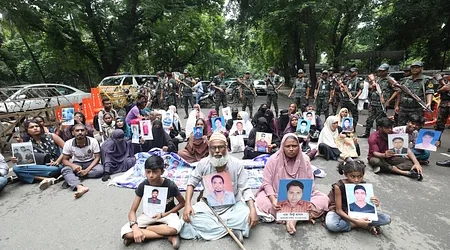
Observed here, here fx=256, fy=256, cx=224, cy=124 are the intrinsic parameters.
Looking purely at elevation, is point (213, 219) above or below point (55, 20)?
below

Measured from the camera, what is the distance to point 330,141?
515 centimetres

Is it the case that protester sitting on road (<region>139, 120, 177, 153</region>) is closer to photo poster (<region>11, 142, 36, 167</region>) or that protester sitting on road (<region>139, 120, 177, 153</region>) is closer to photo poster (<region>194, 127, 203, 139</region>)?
photo poster (<region>194, 127, 203, 139</region>)

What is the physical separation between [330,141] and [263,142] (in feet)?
4.53

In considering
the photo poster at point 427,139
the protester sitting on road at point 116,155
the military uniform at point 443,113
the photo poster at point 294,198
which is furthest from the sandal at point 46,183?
the military uniform at point 443,113

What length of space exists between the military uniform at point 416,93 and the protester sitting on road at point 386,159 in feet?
4.80

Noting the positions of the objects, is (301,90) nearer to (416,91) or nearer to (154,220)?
(416,91)

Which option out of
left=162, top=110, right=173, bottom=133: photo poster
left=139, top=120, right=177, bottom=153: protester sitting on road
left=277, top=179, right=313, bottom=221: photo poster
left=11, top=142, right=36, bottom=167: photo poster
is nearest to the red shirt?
left=277, top=179, right=313, bottom=221: photo poster

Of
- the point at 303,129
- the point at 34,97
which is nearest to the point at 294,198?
the point at 303,129

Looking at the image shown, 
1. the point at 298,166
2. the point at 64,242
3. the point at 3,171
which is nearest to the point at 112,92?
the point at 3,171

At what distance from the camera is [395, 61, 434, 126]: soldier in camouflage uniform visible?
4.93 m

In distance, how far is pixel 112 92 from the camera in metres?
10.8

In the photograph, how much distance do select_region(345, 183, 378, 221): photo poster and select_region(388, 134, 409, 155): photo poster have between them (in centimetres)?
191

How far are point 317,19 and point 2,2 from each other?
13.9 metres

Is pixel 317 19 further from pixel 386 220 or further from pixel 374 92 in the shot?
pixel 386 220
